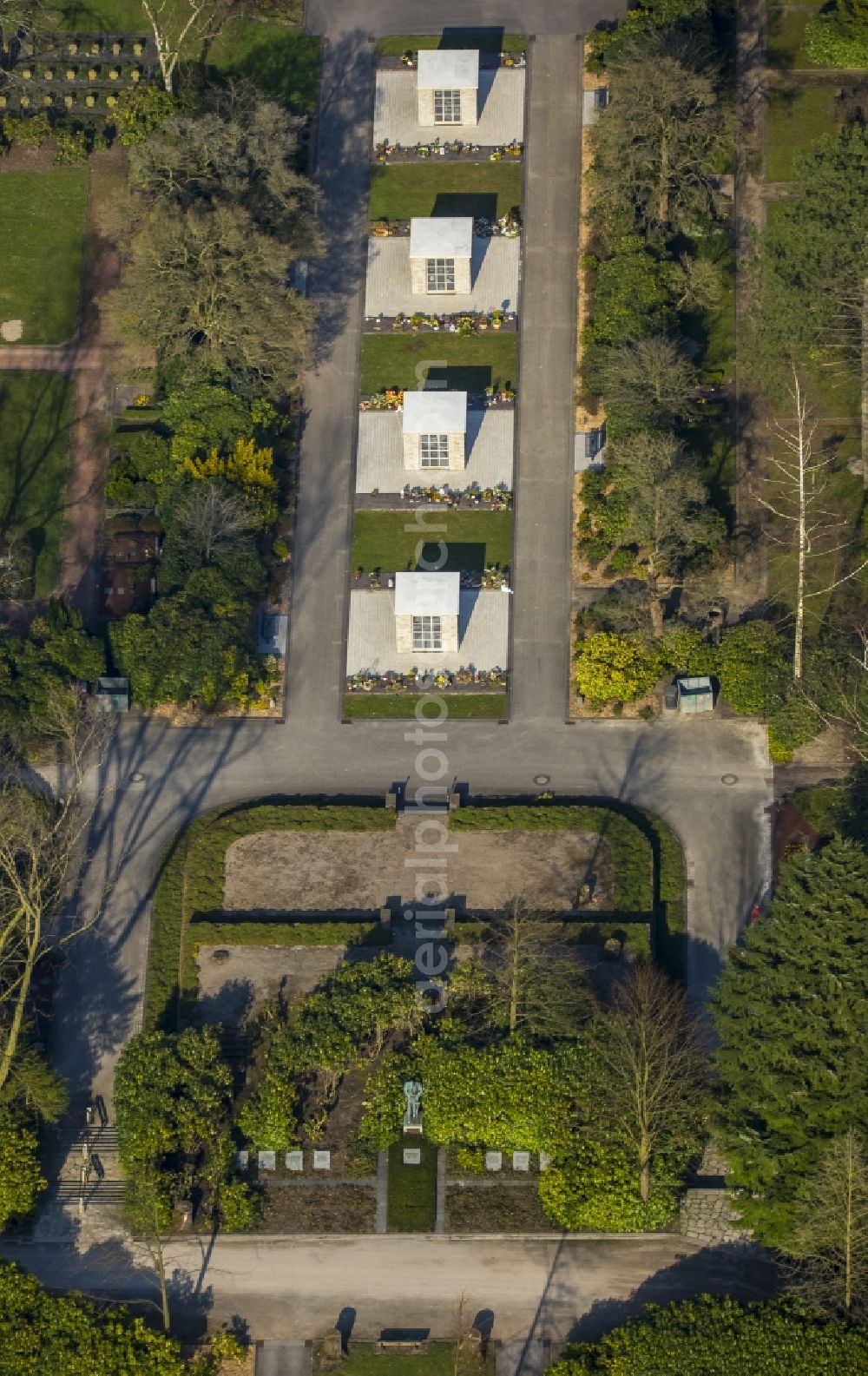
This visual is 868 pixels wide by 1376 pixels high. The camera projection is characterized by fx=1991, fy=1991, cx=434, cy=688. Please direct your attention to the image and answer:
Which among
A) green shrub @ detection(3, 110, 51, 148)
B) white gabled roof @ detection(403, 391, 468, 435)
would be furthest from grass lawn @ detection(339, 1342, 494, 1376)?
green shrub @ detection(3, 110, 51, 148)

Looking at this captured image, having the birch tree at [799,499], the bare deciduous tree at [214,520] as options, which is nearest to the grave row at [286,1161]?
the bare deciduous tree at [214,520]

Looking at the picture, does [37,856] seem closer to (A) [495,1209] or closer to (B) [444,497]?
(A) [495,1209]

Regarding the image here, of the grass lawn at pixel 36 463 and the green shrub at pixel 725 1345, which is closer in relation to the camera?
the green shrub at pixel 725 1345

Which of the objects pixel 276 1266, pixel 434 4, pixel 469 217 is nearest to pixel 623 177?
pixel 469 217

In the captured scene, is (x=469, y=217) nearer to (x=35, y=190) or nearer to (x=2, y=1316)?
(x=35, y=190)

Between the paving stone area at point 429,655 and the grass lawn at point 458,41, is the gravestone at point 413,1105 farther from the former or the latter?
the grass lawn at point 458,41

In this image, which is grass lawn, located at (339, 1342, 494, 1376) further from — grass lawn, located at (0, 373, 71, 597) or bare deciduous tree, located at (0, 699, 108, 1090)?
grass lawn, located at (0, 373, 71, 597)
